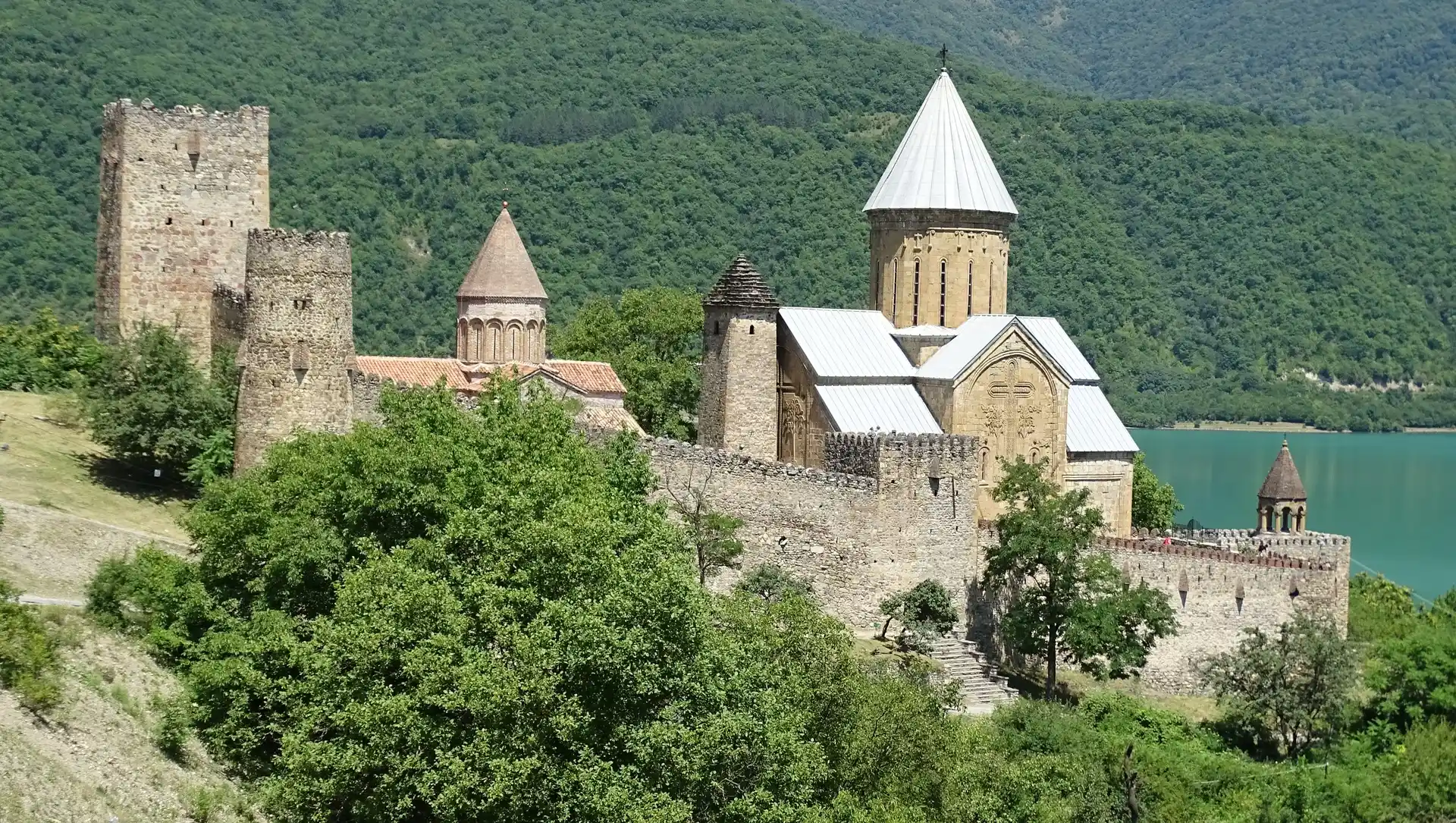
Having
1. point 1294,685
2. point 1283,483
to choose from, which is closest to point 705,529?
point 1294,685

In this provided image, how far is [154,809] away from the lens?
1630 centimetres

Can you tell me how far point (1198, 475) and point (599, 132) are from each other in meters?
24.3

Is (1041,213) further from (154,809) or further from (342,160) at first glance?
(154,809)

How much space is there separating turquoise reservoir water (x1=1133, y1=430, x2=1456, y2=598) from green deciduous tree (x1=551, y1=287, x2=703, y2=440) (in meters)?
19.8

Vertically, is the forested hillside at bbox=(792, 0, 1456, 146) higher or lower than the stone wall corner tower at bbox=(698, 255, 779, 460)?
higher

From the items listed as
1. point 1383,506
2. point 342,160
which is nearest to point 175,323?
point 342,160

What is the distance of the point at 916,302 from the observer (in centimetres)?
2972

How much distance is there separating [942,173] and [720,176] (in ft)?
127

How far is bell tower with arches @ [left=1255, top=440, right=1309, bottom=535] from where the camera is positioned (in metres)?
34.5

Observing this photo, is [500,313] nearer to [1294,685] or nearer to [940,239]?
[940,239]

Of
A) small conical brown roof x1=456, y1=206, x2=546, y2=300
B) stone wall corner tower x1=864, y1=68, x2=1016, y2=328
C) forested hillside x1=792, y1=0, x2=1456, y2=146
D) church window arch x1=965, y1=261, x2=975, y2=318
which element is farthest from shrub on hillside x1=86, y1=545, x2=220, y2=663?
forested hillside x1=792, y1=0, x2=1456, y2=146

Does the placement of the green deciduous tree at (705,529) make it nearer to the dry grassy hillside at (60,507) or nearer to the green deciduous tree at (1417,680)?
the dry grassy hillside at (60,507)

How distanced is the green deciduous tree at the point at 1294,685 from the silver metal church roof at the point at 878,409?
5.01 metres

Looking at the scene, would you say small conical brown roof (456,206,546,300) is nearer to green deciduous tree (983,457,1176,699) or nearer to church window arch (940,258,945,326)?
church window arch (940,258,945,326)
